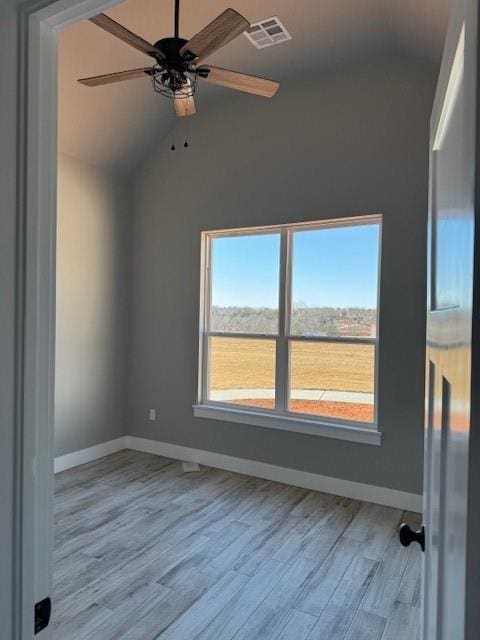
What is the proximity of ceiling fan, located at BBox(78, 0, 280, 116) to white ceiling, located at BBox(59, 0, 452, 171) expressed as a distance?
2.30 feet

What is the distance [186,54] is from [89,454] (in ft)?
12.1

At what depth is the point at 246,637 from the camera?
2.00m

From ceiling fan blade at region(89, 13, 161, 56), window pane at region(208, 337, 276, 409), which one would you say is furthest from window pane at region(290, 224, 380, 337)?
ceiling fan blade at region(89, 13, 161, 56)

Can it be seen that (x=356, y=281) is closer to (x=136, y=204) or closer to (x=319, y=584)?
(x=319, y=584)

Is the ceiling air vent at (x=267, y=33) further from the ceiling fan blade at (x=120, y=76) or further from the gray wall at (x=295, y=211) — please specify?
the ceiling fan blade at (x=120, y=76)

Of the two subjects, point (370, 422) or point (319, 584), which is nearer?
point (319, 584)

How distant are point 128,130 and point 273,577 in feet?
13.0

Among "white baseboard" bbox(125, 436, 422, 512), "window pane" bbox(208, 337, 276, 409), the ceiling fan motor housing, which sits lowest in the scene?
"white baseboard" bbox(125, 436, 422, 512)

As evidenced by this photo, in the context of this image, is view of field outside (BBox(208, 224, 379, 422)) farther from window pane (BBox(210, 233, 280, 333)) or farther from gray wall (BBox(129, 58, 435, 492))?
gray wall (BBox(129, 58, 435, 492))

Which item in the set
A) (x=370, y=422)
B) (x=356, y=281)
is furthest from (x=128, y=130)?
(x=370, y=422)

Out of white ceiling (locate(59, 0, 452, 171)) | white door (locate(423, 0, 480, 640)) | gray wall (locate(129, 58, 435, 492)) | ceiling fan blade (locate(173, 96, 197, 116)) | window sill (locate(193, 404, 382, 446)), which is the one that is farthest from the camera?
window sill (locate(193, 404, 382, 446))

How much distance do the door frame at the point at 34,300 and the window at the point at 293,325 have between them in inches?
122

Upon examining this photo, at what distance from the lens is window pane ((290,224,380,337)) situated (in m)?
3.58

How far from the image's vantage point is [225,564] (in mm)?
2602
